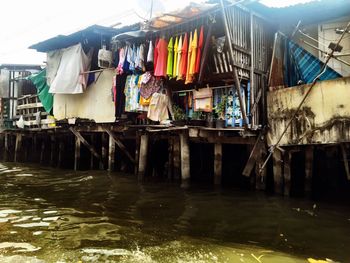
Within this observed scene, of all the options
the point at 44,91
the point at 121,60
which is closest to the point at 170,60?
the point at 121,60

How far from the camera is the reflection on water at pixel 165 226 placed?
463 cm

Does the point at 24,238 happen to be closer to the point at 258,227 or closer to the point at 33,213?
the point at 33,213

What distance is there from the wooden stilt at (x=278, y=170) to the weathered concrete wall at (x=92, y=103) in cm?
561

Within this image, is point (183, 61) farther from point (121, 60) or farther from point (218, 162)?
point (218, 162)

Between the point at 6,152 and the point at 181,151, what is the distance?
14.7 m

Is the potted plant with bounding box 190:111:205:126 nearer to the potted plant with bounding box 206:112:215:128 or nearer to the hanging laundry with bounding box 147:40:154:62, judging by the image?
the potted plant with bounding box 206:112:215:128

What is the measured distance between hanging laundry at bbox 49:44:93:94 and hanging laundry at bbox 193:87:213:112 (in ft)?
15.9

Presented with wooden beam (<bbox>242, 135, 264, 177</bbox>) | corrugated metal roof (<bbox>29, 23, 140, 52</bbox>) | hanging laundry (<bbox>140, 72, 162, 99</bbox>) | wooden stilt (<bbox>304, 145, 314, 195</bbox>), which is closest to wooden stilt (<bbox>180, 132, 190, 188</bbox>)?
hanging laundry (<bbox>140, 72, 162, 99</bbox>)

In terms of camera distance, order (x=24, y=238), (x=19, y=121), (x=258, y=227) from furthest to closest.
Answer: (x=19, y=121) < (x=258, y=227) < (x=24, y=238)

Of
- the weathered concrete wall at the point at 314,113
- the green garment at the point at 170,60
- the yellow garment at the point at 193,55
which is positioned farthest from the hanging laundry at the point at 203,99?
the weathered concrete wall at the point at 314,113

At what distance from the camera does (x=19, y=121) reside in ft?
55.1

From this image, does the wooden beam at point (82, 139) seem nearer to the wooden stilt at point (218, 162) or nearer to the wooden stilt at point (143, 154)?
the wooden stilt at point (143, 154)

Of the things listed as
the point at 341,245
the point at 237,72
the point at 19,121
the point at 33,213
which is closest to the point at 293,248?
the point at 341,245

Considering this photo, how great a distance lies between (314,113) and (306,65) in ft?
6.43
